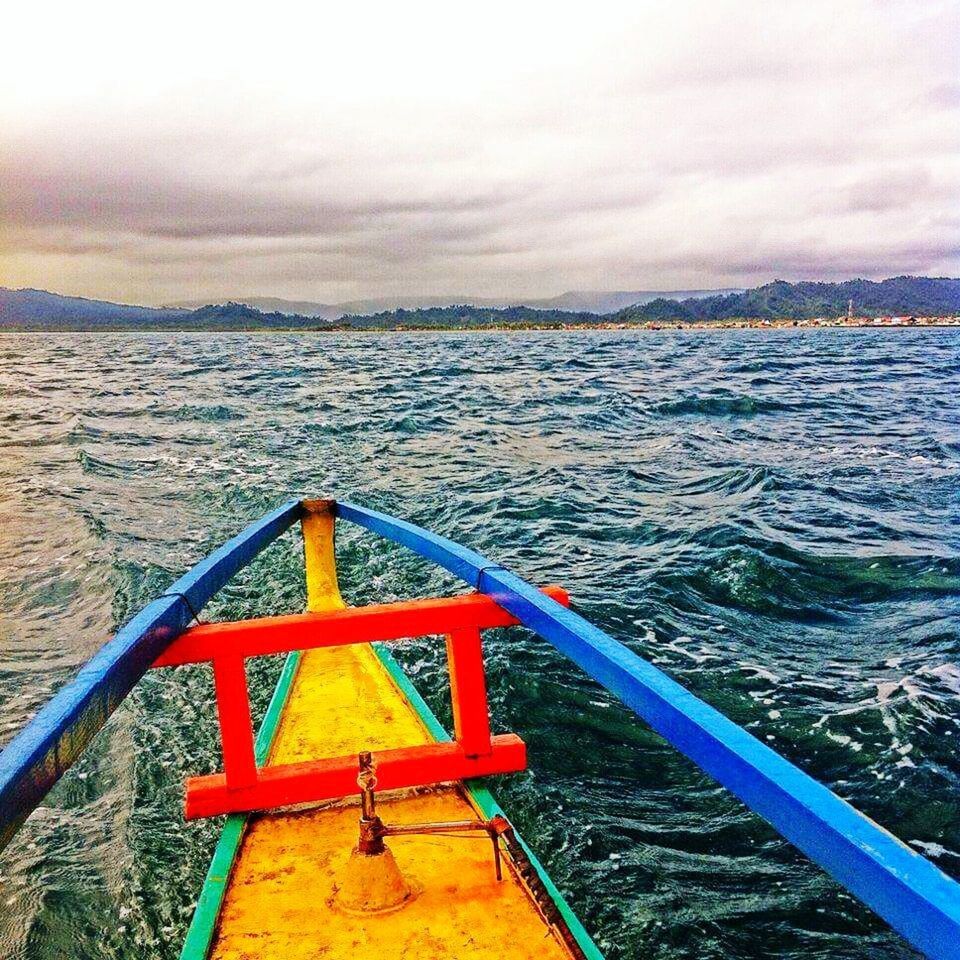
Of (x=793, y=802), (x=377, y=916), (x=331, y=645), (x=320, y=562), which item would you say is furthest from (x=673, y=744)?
(x=320, y=562)

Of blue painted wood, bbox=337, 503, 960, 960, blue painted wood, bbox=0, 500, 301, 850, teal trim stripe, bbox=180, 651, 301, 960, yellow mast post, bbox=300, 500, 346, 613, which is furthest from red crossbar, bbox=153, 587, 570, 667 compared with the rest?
yellow mast post, bbox=300, 500, 346, 613

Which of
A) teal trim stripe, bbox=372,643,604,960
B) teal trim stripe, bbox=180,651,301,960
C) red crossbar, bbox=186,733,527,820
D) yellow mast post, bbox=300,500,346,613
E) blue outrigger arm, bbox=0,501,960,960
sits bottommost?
teal trim stripe, bbox=372,643,604,960

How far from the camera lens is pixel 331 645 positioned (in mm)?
3500

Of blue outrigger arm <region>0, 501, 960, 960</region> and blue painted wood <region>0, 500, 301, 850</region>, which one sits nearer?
blue outrigger arm <region>0, 501, 960, 960</region>

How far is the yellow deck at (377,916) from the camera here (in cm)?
291

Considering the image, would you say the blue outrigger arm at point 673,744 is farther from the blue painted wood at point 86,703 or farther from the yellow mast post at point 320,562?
the yellow mast post at point 320,562

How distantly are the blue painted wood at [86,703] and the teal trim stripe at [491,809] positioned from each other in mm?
1726

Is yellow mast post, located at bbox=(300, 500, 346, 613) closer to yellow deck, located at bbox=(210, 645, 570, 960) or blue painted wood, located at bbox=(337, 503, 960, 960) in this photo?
yellow deck, located at bbox=(210, 645, 570, 960)

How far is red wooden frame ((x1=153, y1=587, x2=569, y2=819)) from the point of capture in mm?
3529

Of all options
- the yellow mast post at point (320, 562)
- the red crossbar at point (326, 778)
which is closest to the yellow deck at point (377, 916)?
the red crossbar at point (326, 778)

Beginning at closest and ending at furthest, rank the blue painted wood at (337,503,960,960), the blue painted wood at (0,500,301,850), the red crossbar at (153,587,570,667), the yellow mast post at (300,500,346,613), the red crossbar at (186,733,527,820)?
1. the blue painted wood at (337,503,960,960)
2. the blue painted wood at (0,500,301,850)
3. the red crossbar at (153,587,570,667)
4. the red crossbar at (186,733,527,820)
5. the yellow mast post at (300,500,346,613)

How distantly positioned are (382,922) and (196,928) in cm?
77

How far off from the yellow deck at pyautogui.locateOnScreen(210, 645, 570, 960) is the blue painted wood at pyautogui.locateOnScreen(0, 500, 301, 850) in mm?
1101

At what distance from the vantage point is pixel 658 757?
5.61 metres
